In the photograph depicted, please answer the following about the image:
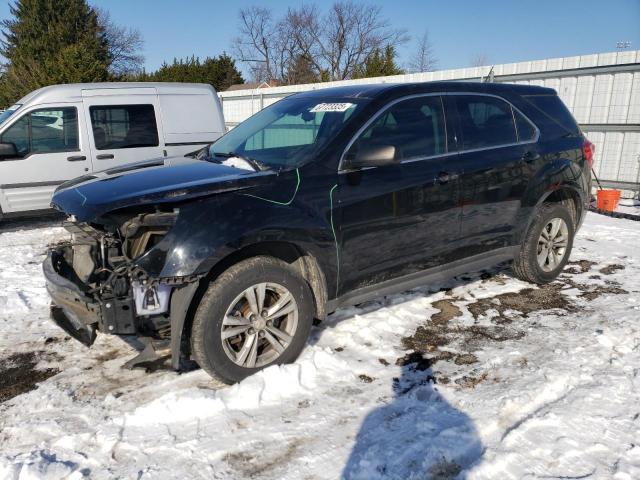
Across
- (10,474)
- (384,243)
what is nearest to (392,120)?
(384,243)

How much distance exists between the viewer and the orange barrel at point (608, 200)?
28.9 ft

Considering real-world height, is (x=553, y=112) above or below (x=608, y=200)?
above

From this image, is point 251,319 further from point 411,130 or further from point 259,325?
point 411,130

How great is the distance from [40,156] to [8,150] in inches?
15.5

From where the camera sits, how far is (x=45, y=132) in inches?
286

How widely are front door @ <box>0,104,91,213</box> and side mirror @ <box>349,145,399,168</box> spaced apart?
540cm

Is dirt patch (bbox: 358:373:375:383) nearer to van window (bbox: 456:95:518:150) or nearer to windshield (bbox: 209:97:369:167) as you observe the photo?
windshield (bbox: 209:97:369:167)

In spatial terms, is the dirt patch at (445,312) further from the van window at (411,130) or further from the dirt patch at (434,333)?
the van window at (411,130)

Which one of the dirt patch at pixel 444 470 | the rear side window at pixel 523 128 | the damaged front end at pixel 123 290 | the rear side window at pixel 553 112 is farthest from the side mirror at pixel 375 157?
the rear side window at pixel 553 112

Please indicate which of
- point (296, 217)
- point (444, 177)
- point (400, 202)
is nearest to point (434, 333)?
point (400, 202)

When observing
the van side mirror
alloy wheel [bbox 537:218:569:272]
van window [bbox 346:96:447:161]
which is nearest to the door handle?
van window [bbox 346:96:447:161]

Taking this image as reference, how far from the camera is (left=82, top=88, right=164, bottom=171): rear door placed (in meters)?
7.39

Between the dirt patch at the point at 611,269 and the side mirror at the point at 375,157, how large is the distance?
340 cm

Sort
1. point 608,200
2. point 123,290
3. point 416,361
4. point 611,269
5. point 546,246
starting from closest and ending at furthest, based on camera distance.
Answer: point 123,290
point 416,361
point 546,246
point 611,269
point 608,200
